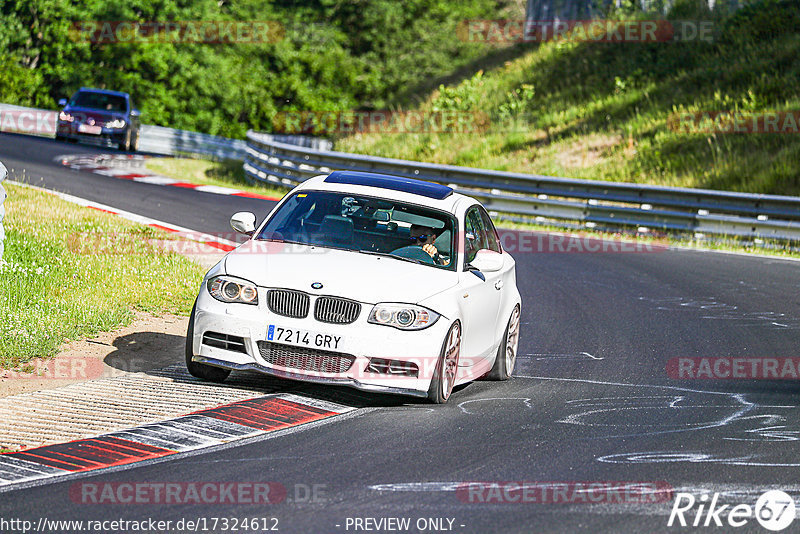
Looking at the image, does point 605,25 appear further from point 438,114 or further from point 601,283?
point 601,283

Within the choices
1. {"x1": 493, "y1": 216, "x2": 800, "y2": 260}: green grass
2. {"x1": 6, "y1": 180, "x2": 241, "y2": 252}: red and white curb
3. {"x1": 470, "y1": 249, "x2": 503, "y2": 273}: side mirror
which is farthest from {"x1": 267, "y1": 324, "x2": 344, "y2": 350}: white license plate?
{"x1": 493, "y1": 216, "x2": 800, "y2": 260}: green grass

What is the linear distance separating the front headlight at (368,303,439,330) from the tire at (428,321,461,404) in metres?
0.21

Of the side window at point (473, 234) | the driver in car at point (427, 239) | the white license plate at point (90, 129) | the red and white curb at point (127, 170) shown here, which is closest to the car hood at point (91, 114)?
the white license plate at point (90, 129)

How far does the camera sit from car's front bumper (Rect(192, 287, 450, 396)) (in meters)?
7.86

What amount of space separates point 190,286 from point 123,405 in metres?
4.69

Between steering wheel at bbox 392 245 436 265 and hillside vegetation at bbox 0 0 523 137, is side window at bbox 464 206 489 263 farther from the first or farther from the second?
hillside vegetation at bbox 0 0 523 137

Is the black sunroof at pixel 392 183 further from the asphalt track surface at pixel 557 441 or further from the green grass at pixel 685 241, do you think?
the green grass at pixel 685 241

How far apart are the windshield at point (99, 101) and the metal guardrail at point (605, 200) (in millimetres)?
9324

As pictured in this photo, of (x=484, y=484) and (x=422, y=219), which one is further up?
(x=422, y=219)

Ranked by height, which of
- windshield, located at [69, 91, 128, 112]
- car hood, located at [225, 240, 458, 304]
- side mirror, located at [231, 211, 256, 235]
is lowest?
car hood, located at [225, 240, 458, 304]

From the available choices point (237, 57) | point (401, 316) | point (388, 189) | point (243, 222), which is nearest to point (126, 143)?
point (388, 189)

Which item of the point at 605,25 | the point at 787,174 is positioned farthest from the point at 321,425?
the point at 605,25

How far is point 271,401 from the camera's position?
26.1ft

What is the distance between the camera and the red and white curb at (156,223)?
16.2 m
